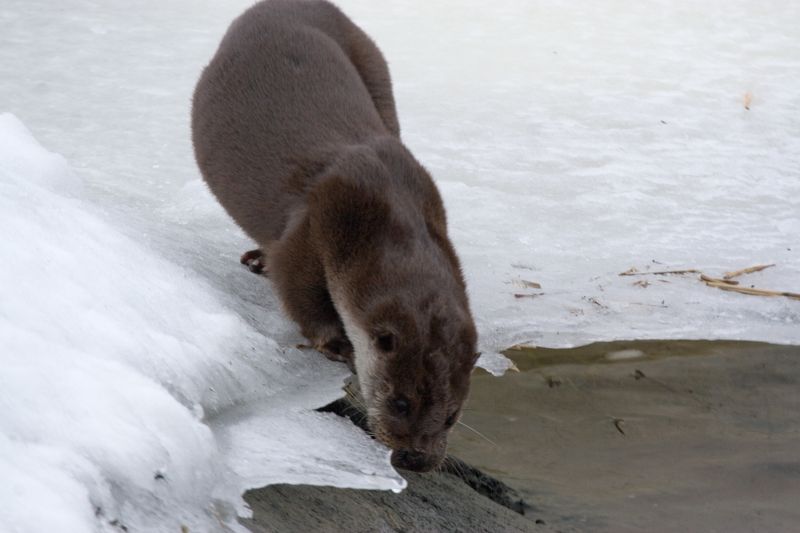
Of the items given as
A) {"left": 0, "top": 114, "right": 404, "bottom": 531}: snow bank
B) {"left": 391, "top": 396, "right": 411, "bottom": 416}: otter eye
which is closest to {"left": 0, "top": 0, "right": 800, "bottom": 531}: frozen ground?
{"left": 0, "top": 114, "right": 404, "bottom": 531}: snow bank

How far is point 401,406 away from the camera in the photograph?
7.79 ft

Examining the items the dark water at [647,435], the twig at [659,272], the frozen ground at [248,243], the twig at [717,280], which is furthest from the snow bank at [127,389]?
the twig at [717,280]

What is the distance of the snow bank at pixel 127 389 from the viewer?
1.45 meters

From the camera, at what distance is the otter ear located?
236 cm

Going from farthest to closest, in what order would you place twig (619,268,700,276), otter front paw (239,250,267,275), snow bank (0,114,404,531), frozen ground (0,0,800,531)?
twig (619,268,700,276) < otter front paw (239,250,267,275) < frozen ground (0,0,800,531) < snow bank (0,114,404,531)

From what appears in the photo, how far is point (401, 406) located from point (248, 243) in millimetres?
1316

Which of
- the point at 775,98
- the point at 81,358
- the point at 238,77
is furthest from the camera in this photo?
the point at 775,98

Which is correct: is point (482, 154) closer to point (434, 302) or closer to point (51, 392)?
point (434, 302)

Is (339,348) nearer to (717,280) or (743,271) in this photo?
(717,280)

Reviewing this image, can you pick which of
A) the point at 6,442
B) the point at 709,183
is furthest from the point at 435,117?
the point at 6,442

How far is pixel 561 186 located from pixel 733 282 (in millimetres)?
917

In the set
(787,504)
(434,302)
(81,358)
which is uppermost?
(81,358)

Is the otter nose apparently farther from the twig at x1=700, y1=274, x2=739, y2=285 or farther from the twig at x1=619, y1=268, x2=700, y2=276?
the twig at x1=700, y1=274, x2=739, y2=285

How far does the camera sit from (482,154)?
454cm
